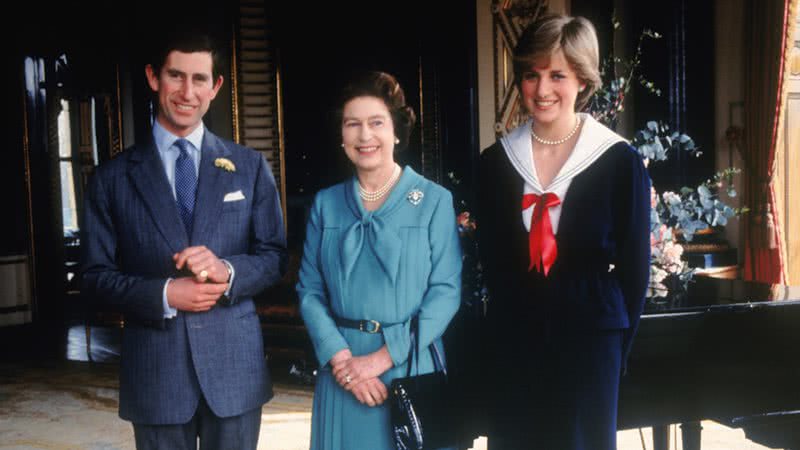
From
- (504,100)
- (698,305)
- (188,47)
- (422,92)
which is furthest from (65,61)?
(698,305)

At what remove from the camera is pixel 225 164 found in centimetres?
169

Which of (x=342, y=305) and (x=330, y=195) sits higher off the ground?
(x=330, y=195)

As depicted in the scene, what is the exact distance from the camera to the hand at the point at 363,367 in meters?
1.70

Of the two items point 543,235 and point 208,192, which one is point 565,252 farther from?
point 208,192

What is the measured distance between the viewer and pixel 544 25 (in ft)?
5.50

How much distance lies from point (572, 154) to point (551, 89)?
0.16 metres

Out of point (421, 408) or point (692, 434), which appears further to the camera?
point (692, 434)

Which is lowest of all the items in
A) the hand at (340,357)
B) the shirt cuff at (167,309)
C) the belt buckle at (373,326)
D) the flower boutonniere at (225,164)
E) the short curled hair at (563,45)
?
the hand at (340,357)

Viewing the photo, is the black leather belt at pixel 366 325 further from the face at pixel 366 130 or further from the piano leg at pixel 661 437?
the piano leg at pixel 661 437

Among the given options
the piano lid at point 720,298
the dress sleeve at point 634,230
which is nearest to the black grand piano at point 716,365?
the piano lid at point 720,298

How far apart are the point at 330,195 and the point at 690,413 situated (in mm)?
1377

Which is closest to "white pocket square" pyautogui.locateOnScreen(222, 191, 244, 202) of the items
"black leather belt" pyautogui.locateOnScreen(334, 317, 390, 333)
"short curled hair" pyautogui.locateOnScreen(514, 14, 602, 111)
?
"black leather belt" pyautogui.locateOnScreen(334, 317, 390, 333)

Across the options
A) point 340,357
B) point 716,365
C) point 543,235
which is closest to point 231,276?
point 340,357

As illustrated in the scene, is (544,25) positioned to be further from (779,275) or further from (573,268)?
(779,275)
